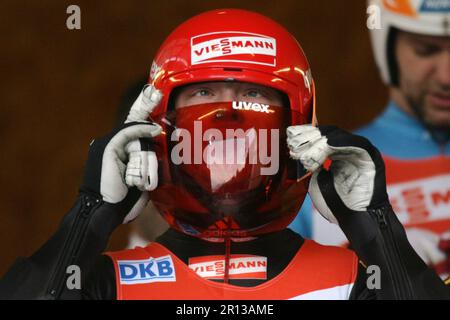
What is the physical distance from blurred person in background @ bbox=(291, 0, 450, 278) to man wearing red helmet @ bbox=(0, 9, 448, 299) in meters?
0.94

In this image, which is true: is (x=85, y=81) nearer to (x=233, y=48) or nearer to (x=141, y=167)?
(x=233, y=48)

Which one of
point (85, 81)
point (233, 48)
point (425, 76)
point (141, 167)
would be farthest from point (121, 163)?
point (85, 81)

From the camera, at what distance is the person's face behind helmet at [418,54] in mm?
3576

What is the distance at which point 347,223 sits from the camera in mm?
2479

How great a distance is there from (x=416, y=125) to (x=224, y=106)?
1329mm

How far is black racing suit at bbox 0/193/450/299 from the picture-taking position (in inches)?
94.0

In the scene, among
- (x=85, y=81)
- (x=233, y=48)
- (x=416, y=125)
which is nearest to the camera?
(x=233, y=48)

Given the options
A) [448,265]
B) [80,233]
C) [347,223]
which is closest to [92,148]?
[80,233]

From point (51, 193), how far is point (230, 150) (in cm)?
181

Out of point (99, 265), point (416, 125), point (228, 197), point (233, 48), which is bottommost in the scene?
point (99, 265)

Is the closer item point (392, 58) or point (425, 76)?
point (425, 76)

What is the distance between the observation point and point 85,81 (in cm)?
415

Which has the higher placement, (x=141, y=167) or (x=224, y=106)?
(x=224, y=106)

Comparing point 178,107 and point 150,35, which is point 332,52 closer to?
point 150,35
